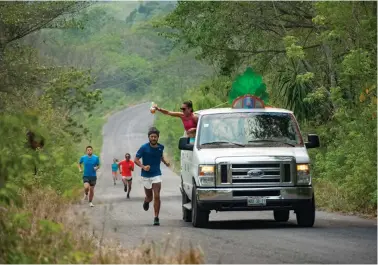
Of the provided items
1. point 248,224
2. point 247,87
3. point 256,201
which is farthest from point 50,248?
point 247,87

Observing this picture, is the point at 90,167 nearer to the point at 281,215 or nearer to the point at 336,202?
the point at 336,202

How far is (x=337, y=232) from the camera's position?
17531 mm

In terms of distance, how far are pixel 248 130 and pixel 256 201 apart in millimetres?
1490

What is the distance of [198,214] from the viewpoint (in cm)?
1905

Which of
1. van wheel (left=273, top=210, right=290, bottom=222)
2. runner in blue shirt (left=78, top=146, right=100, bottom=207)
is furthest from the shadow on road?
runner in blue shirt (left=78, top=146, right=100, bottom=207)

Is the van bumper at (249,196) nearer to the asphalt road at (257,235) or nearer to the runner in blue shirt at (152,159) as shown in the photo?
the asphalt road at (257,235)

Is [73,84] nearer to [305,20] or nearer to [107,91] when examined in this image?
[305,20]

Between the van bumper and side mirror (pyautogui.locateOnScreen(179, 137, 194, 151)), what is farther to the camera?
side mirror (pyautogui.locateOnScreen(179, 137, 194, 151))

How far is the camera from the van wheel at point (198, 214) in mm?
18989

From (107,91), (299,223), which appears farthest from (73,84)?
(107,91)

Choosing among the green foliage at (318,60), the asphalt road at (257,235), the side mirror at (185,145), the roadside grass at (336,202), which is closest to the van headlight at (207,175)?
the asphalt road at (257,235)

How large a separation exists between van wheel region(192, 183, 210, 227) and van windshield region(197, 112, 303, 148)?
94 centimetres

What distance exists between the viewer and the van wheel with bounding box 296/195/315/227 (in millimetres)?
18938

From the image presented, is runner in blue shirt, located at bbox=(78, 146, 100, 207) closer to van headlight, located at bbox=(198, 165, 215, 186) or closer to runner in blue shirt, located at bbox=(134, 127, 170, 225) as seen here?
runner in blue shirt, located at bbox=(134, 127, 170, 225)
